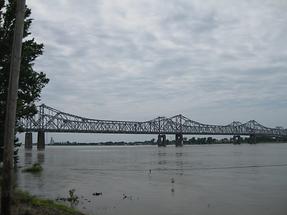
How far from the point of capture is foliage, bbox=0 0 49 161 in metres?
23.9

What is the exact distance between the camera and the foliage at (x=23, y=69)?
23.9 m

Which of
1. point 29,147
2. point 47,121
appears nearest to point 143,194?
point 29,147

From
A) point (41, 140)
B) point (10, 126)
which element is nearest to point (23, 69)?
point (10, 126)

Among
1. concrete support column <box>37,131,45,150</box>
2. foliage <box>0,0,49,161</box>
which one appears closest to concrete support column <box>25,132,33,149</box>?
concrete support column <box>37,131,45,150</box>

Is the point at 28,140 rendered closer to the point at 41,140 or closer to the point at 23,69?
the point at 41,140

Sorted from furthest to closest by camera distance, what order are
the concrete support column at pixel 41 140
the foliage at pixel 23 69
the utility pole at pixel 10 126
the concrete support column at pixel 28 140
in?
the concrete support column at pixel 41 140
the concrete support column at pixel 28 140
the foliage at pixel 23 69
the utility pole at pixel 10 126

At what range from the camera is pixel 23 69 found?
84.7ft

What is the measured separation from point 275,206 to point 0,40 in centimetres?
1641

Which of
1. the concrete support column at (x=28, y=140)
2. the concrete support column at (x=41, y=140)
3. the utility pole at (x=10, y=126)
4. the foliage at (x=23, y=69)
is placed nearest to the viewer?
the utility pole at (x=10, y=126)

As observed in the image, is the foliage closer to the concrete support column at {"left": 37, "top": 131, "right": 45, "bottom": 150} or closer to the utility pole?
the utility pole

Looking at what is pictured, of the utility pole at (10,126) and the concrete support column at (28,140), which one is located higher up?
the concrete support column at (28,140)

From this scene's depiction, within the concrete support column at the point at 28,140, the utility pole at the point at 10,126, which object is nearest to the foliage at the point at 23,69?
the utility pole at the point at 10,126

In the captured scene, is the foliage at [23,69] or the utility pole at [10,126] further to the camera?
the foliage at [23,69]

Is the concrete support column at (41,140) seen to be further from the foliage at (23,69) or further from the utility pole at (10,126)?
the utility pole at (10,126)
